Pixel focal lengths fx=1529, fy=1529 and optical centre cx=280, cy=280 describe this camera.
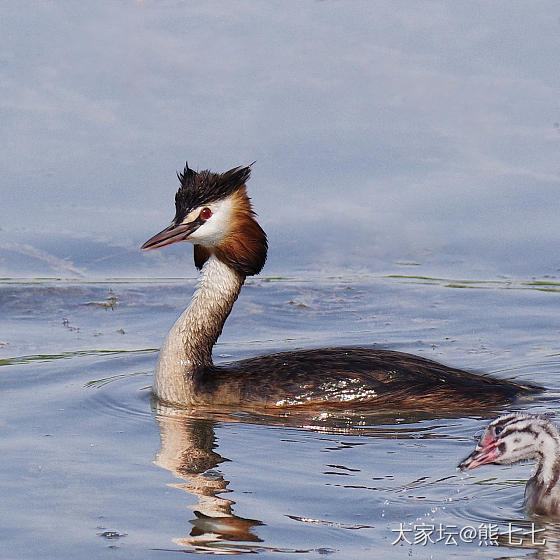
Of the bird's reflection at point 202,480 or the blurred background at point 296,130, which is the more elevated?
the blurred background at point 296,130

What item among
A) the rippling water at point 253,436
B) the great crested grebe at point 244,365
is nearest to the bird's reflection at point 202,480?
the rippling water at point 253,436

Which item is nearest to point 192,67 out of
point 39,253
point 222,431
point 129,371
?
point 39,253

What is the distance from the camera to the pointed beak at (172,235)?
10852mm

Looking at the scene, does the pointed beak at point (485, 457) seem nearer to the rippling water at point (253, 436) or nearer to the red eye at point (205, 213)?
the rippling water at point (253, 436)

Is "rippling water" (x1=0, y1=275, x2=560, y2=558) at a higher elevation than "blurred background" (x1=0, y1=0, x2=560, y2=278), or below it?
below

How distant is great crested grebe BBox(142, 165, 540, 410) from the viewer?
34.4 ft

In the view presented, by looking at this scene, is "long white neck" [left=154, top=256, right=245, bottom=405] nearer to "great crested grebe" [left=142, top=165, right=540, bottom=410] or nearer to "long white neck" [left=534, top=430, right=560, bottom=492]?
"great crested grebe" [left=142, top=165, right=540, bottom=410]

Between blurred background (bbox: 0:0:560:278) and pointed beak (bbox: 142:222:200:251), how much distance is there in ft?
10.4

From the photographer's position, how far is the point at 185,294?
13586 mm

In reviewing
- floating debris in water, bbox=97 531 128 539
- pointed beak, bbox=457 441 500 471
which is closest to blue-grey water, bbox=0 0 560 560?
floating debris in water, bbox=97 531 128 539

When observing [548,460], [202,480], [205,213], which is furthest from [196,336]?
[548,460]

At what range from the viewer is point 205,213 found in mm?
11055

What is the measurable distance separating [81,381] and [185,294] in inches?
102

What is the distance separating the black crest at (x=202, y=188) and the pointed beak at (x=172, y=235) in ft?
0.21
